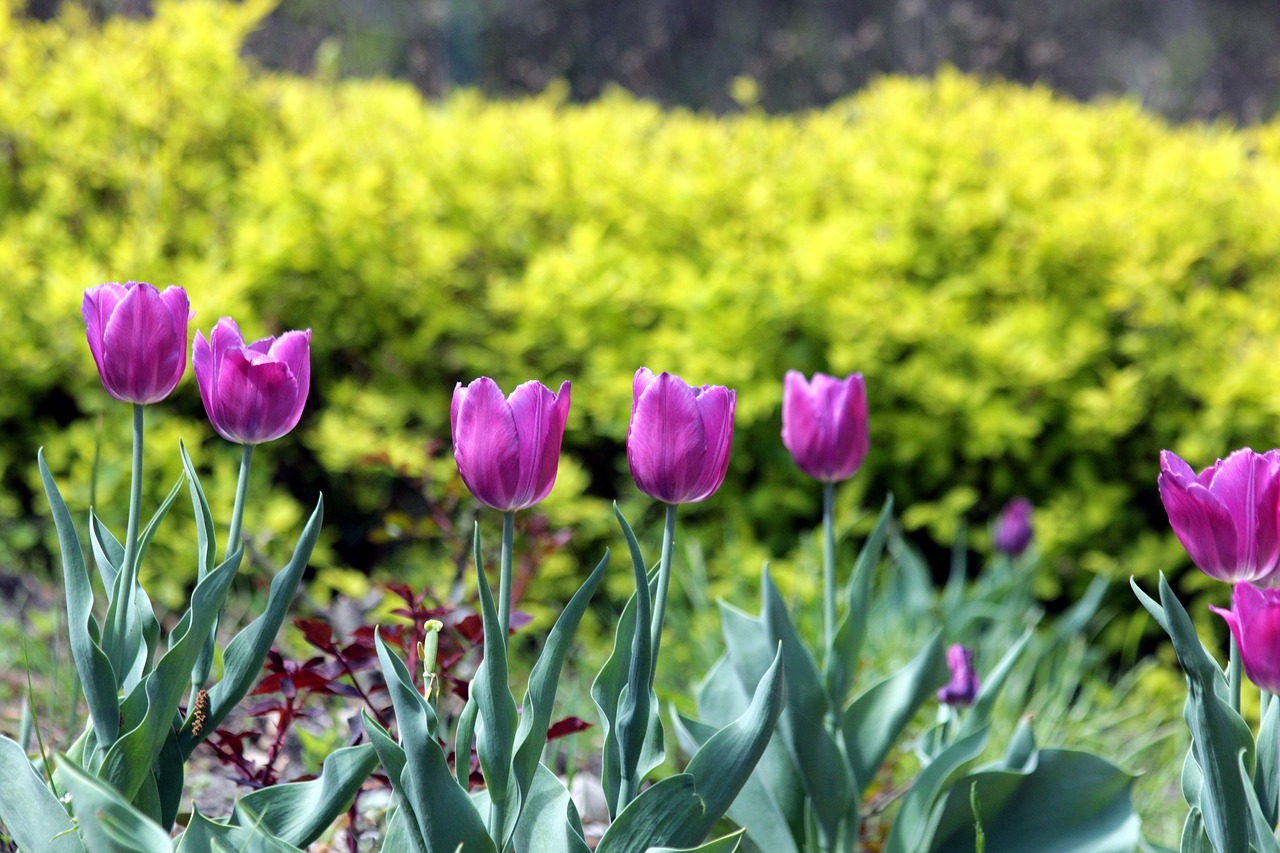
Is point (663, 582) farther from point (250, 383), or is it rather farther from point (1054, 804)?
point (1054, 804)

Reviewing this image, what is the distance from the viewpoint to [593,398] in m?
2.74

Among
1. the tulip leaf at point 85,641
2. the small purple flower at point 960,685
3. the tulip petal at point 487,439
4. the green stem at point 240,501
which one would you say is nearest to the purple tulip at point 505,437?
the tulip petal at point 487,439

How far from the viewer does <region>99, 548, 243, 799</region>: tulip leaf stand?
0.98 metres

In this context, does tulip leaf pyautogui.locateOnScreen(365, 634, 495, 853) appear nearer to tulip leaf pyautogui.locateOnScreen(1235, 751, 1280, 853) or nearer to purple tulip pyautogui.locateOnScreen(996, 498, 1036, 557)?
tulip leaf pyautogui.locateOnScreen(1235, 751, 1280, 853)

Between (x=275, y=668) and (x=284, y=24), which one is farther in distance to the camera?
(x=284, y=24)

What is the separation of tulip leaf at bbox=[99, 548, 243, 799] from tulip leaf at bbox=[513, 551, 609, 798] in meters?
0.27

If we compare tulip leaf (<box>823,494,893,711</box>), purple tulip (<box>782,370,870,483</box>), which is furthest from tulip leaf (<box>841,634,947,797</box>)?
purple tulip (<box>782,370,870,483</box>)

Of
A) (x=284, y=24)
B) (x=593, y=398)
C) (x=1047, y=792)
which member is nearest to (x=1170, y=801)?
(x=1047, y=792)

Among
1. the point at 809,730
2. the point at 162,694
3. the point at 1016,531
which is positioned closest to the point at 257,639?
the point at 162,694

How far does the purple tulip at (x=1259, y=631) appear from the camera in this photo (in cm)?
94

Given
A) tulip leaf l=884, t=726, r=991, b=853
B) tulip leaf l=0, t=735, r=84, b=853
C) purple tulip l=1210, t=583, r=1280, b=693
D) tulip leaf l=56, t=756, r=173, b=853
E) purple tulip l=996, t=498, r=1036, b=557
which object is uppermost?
purple tulip l=1210, t=583, r=1280, b=693

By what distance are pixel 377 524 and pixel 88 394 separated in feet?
2.47

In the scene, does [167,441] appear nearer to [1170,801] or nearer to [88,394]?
[88,394]

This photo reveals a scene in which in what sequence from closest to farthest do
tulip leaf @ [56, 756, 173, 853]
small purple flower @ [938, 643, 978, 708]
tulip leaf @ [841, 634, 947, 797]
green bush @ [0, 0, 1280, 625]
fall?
tulip leaf @ [56, 756, 173, 853] < tulip leaf @ [841, 634, 947, 797] < small purple flower @ [938, 643, 978, 708] < green bush @ [0, 0, 1280, 625]
